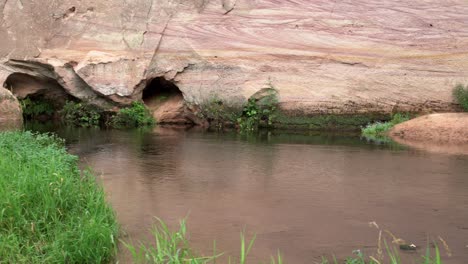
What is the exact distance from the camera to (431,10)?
14.2m

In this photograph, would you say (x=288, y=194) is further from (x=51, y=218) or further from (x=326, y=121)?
(x=326, y=121)

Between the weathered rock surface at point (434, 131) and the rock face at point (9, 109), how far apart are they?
8.69 metres

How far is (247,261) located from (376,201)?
6.94 feet

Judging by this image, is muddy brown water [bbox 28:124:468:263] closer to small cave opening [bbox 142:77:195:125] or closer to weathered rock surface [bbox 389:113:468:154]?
weathered rock surface [bbox 389:113:468:154]

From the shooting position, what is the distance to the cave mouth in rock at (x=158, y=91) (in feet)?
51.3

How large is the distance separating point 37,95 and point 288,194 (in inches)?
462

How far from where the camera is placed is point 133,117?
48.1ft


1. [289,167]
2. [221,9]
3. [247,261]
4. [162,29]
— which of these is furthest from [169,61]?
[247,261]

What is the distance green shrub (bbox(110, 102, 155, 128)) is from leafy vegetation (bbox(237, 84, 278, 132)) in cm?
238

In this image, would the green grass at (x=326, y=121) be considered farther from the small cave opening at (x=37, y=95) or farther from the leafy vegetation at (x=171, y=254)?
the leafy vegetation at (x=171, y=254)

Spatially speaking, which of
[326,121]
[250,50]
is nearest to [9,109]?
[250,50]

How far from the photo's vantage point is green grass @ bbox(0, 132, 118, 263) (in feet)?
12.1

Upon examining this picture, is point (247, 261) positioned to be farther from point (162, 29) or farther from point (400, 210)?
point (162, 29)

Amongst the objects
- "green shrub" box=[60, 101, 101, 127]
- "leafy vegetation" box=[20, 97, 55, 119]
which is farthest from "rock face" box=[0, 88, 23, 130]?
"green shrub" box=[60, 101, 101, 127]
